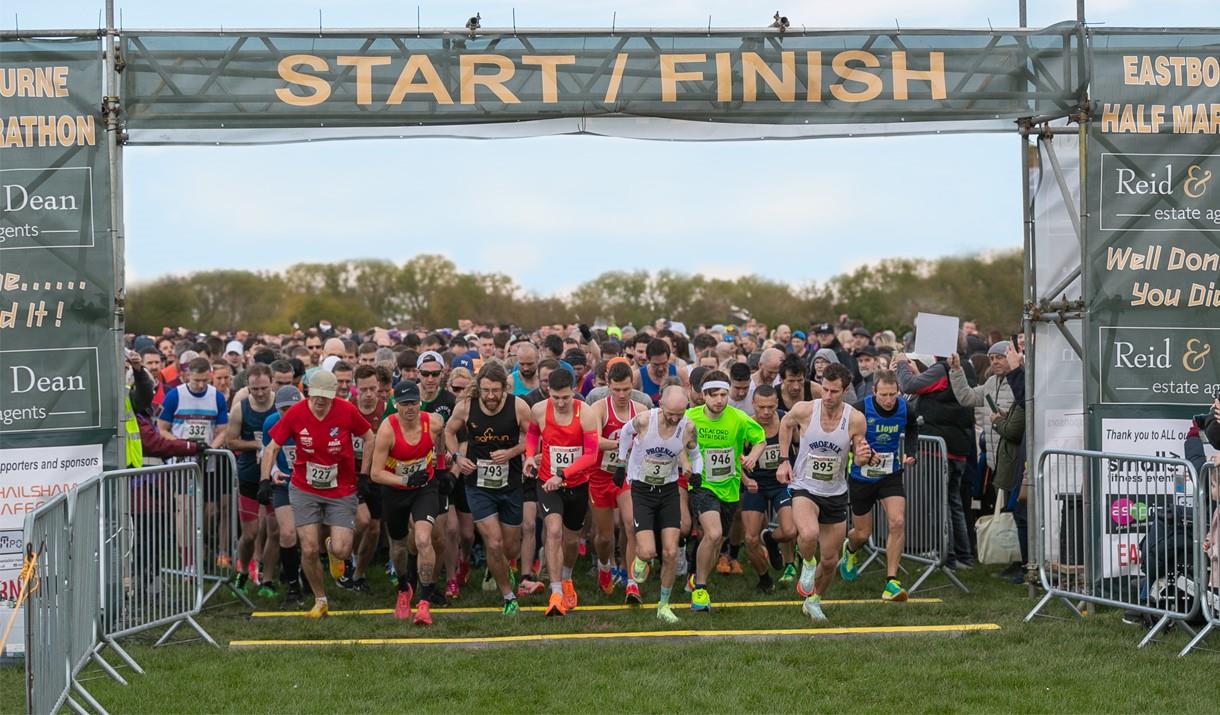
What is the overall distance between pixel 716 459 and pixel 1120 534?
126 inches

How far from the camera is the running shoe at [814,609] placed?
424 inches

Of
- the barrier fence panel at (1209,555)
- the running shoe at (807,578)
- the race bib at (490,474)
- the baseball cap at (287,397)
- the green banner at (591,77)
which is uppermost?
the green banner at (591,77)

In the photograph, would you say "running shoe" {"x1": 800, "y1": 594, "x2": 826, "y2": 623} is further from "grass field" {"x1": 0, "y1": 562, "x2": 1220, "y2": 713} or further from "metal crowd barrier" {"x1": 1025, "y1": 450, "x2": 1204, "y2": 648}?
"metal crowd barrier" {"x1": 1025, "y1": 450, "x2": 1204, "y2": 648}

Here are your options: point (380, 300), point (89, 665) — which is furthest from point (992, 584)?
point (380, 300)

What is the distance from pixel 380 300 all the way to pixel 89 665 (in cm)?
7043

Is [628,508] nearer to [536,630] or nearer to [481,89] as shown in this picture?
[536,630]

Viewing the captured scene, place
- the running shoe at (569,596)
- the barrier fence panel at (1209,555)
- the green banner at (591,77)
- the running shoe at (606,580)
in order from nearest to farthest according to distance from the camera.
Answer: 1. the barrier fence panel at (1209,555)
2. the green banner at (591,77)
3. the running shoe at (569,596)
4. the running shoe at (606,580)

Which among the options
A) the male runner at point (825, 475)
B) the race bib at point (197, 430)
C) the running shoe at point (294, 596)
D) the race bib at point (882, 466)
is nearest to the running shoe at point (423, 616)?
the running shoe at point (294, 596)

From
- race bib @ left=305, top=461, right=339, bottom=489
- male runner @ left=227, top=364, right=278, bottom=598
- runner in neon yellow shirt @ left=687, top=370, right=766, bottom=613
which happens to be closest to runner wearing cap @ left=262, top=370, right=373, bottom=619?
race bib @ left=305, top=461, right=339, bottom=489

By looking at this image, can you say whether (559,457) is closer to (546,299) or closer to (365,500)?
(365,500)

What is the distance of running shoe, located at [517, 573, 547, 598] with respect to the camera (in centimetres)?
1220

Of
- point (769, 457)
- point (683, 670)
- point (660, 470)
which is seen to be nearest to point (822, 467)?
point (660, 470)

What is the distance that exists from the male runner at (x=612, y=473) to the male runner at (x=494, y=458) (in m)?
0.66

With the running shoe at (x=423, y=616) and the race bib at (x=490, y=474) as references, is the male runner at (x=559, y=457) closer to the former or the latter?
the race bib at (x=490, y=474)
